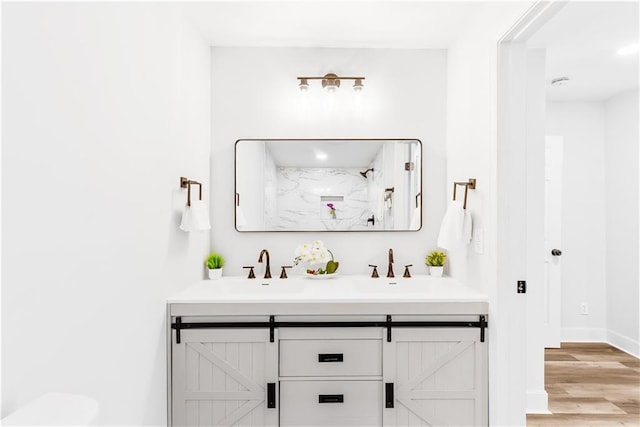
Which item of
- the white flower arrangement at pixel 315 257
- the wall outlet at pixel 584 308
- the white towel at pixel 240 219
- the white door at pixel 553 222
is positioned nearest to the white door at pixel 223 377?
the white flower arrangement at pixel 315 257

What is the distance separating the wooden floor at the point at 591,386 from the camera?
2.50 m

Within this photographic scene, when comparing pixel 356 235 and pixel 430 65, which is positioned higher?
pixel 430 65

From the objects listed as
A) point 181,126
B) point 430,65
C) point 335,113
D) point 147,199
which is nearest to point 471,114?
point 430,65

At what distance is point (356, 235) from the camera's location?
8.89 feet

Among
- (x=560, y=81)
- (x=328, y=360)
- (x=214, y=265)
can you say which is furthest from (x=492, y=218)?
(x=560, y=81)

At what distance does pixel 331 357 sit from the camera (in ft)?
6.48

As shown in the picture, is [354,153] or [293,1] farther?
[354,153]

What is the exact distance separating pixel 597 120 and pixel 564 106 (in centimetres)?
35

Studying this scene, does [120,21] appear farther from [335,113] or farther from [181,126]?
[335,113]

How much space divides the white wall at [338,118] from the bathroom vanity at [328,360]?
731 mm

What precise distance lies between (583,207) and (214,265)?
3.53 m

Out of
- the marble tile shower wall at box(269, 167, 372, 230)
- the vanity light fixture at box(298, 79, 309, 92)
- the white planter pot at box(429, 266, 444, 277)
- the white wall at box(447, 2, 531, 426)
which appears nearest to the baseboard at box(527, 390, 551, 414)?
the white wall at box(447, 2, 531, 426)

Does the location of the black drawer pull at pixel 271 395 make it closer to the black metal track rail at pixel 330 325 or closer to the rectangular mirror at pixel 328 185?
the black metal track rail at pixel 330 325

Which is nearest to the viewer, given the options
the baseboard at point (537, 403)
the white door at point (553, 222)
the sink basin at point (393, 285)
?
the sink basin at point (393, 285)
